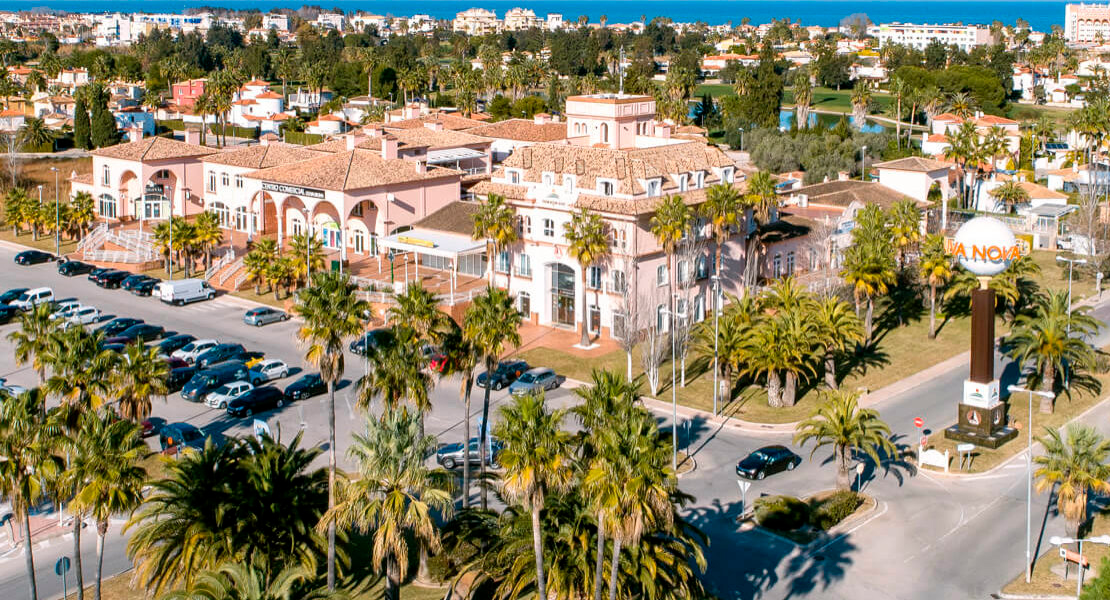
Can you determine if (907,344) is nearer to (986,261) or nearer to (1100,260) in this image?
(986,261)

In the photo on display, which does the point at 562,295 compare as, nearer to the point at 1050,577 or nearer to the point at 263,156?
the point at 1050,577

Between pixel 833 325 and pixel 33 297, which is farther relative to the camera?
pixel 33 297

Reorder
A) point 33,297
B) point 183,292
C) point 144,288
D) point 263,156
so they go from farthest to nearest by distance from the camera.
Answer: point 263,156
point 144,288
point 183,292
point 33,297

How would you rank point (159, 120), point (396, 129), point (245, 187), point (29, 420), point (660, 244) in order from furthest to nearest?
1. point (159, 120)
2. point (396, 129)
3. point (245, 187)
4. point (660, 244)
5. point (29, 420)

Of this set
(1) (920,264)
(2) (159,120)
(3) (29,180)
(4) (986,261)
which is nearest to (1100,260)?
(1) (920,264)

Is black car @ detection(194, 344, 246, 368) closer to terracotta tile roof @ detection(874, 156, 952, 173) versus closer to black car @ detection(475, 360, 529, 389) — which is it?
black car @ detection(475, 360, 529, 389)

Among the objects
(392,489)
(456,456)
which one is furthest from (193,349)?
(392,489)

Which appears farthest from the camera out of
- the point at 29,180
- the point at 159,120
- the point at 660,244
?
the point at 159,120

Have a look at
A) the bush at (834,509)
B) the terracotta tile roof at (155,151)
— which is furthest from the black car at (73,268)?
the bush at (834,509)
